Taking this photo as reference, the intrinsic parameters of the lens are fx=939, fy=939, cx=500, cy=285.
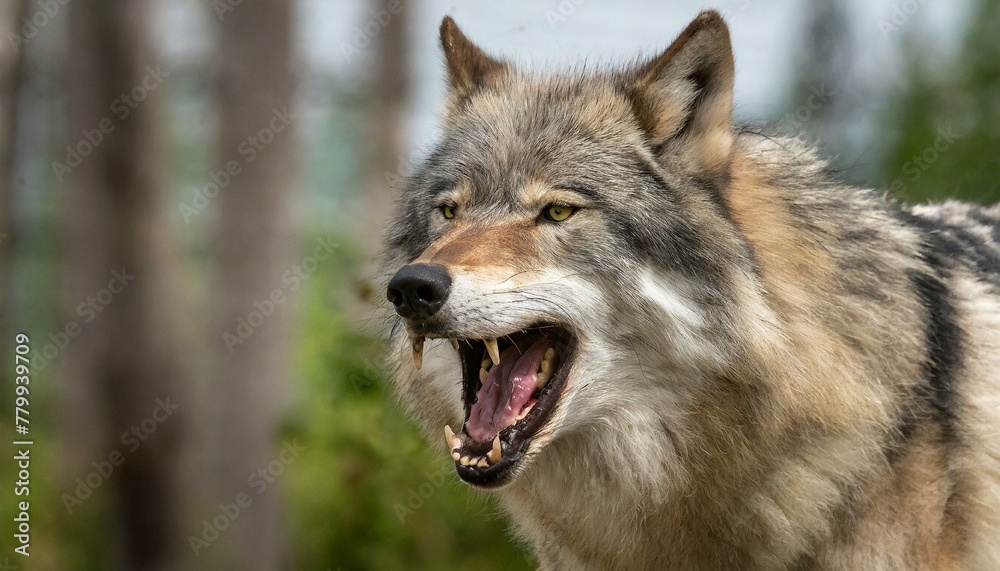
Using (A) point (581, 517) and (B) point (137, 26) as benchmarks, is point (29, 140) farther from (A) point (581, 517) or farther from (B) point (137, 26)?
(A) point (581, 517)

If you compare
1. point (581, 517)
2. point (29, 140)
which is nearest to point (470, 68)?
point (581, 517)

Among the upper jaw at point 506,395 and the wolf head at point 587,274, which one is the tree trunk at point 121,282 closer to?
the wolf head at point 587,274

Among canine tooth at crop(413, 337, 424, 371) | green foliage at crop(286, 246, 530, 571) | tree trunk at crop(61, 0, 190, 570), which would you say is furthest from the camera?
tree trunk at crop(61, 0, 190, 570)

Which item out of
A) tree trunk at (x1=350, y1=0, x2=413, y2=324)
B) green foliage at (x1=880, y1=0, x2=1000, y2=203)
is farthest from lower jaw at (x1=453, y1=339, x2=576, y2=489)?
green foliage at (x1=880, y1=0, x2=1000, y2=203)

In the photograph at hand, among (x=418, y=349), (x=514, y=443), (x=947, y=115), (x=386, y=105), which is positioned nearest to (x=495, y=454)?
(x=514, y=443)

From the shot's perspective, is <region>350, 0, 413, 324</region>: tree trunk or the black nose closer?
the black nose

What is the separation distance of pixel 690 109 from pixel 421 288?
118 cm

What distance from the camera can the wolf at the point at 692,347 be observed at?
3068mm

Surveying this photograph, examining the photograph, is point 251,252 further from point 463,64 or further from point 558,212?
point 558,212

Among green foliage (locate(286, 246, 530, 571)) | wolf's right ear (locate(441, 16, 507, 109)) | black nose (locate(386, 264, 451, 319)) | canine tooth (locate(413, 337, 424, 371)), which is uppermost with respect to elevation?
wolf's right ear (locate(441, 16, 507, 109))

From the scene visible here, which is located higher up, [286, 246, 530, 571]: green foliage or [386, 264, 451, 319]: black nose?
[386, 264, 451, 319]: black nose

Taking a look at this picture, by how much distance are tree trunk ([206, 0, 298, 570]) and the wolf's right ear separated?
4413 mm

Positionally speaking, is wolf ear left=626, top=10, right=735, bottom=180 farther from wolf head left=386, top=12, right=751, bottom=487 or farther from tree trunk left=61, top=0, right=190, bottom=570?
tree trunk left=61, top=0, right=190, bottom=570

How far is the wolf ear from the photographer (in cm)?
322
